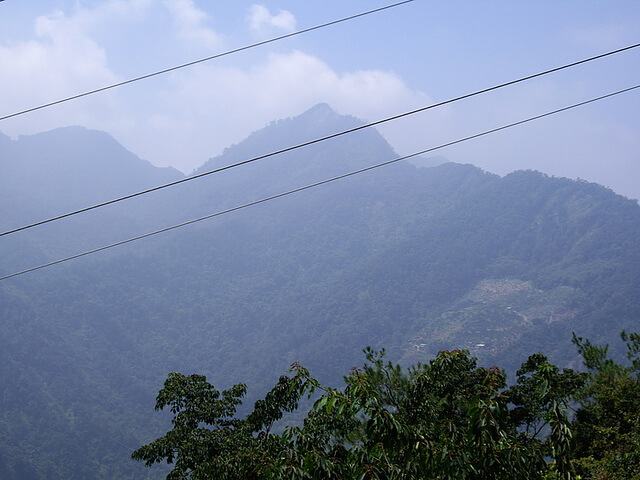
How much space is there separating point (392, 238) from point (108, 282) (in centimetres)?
8761

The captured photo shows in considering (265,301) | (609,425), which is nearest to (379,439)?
(609,425)

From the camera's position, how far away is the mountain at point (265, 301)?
116 m

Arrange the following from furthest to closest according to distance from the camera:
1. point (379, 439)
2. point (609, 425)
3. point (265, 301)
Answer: point (265, 301) → point (609, 425) → point (379, 439)

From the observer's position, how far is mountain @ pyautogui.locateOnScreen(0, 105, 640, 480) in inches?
4557

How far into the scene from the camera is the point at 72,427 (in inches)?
4213

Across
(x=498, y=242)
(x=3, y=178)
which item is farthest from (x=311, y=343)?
(x=3, y=178)

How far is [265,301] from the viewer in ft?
549

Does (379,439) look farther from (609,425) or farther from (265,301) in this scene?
(265,301)

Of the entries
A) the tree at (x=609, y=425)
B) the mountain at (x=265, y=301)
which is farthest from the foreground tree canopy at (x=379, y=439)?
the mountain at (x=265, y=301)

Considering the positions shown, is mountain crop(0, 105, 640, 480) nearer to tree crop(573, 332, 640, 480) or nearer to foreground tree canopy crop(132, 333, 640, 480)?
tree crop(573, 332, 640, 480)

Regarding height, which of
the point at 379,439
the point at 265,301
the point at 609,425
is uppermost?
the point at 265,301

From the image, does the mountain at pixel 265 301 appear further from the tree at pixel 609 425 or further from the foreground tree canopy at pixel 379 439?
the foreground tree canopy at pixel 379 439

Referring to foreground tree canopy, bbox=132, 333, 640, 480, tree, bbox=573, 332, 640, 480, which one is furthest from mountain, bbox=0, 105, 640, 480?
foreground tree canopy, bbox=132, 333, 640, 480

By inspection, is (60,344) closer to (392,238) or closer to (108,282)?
(108,282)
